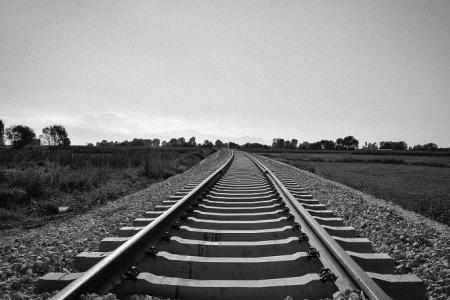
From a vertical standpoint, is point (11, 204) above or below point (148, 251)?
below

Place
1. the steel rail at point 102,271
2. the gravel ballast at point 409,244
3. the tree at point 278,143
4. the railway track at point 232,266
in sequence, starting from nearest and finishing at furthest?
the steel rail at point 102,271 → the railway track at point 232,266 → the gravel ballast at point 409,244 → the tree at point 278,143

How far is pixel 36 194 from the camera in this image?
715cm

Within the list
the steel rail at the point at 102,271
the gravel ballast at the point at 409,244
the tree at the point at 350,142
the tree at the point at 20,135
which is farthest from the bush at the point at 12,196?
the tree at the point at 350,142

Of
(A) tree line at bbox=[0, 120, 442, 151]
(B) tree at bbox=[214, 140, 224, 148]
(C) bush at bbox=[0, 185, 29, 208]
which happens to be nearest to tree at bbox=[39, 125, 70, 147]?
(A) tree line at bbox=[0, 120, 442, 151]

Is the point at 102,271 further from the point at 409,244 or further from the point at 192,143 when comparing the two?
the point at 192,143

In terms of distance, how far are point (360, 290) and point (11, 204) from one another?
6.99 m

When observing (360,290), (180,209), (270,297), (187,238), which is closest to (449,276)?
(360,290)

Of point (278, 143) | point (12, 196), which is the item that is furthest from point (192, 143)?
point (12, 196)

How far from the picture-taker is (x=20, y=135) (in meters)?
89.9

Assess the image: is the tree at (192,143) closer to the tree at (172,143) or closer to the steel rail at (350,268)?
the tree at (172,143)

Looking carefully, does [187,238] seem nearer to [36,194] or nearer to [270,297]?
[270,297]

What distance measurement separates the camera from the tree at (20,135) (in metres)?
88.5

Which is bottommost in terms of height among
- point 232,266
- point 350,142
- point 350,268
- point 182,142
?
point 232,266

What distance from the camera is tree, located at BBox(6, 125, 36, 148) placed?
88.5m
